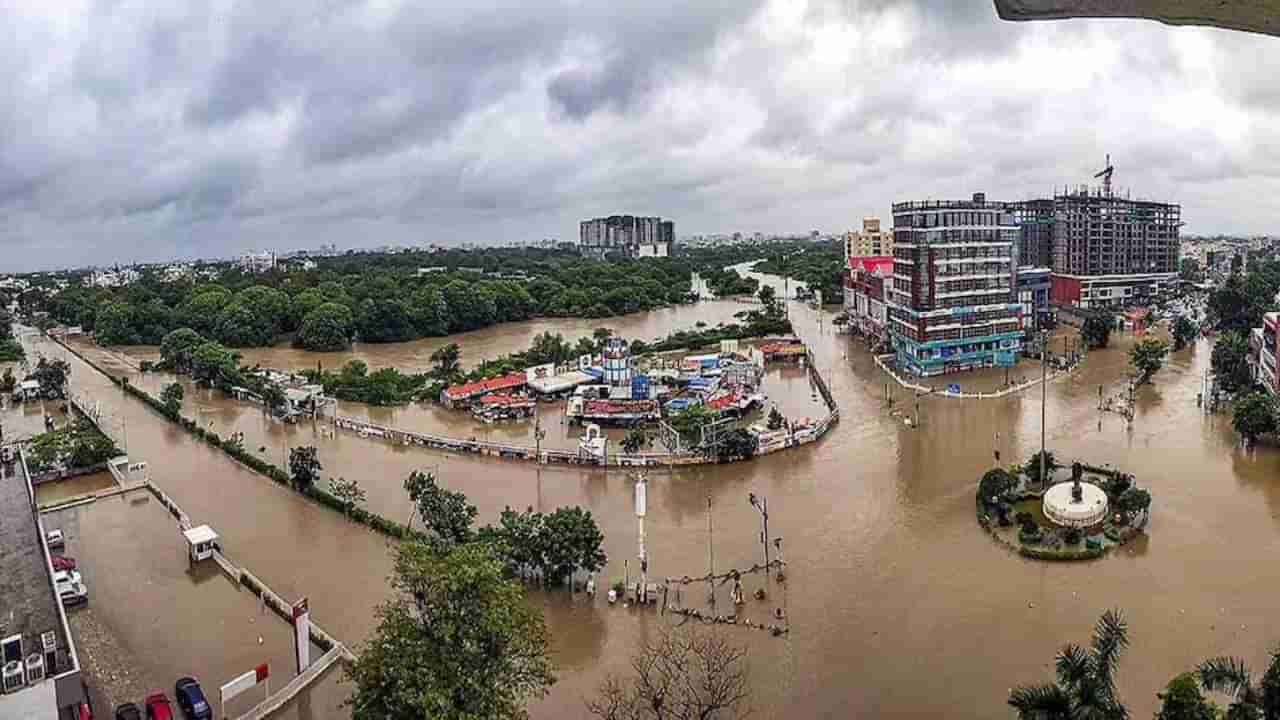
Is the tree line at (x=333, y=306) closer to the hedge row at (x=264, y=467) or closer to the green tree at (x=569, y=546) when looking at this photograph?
the hedge row at (x=264, y=467)

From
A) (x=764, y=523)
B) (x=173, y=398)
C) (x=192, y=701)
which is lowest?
(x=192, y=701)

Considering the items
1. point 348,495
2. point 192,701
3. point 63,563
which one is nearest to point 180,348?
point 348,495

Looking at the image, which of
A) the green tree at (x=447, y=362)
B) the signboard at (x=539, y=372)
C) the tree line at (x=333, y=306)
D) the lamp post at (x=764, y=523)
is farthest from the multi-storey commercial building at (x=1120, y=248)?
the lamp post at (x=764, y=523)

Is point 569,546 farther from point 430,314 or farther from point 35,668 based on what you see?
point 430,314

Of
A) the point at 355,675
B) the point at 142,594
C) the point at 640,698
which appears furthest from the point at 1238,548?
the point at 142,594

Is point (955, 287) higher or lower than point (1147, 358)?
higher

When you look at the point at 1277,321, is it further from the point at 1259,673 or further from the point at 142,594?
the point at 142,594
